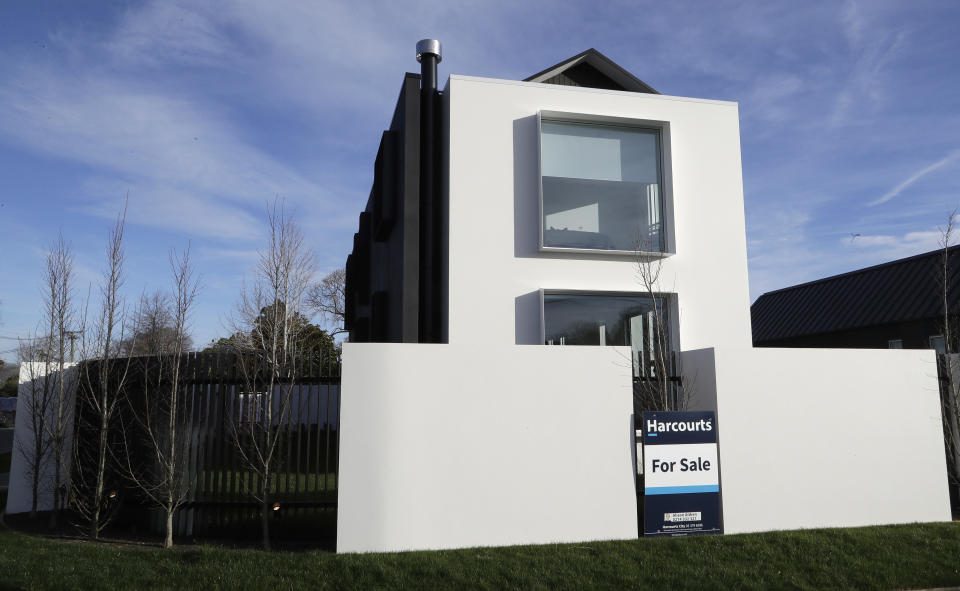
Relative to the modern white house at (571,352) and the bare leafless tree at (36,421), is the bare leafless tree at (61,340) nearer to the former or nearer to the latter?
the bare leafless tree at (36,421)

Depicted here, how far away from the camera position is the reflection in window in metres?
11.5

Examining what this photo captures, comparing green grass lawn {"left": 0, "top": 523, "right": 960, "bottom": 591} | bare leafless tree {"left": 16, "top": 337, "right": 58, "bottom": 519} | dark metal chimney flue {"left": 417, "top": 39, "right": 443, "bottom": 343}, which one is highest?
dark metal chimney flue {"left": 417, "top": 39, "right": 443, "bottom": 343}

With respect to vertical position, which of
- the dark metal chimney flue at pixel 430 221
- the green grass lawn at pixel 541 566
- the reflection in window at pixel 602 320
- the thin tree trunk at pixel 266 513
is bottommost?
the green grass lawn at pixel 541 566

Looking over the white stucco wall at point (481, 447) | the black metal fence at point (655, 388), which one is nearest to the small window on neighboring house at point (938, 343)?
the black metal fence at point (655, 388)

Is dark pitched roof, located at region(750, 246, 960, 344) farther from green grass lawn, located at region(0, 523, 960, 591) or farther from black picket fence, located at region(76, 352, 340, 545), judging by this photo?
black picket fence, located at region(76, 352, 340, 545)

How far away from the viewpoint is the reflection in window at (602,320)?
11.5 metres

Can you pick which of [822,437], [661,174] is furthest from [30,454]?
[822,437]

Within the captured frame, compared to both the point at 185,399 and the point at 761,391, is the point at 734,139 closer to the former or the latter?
the point at 761,391

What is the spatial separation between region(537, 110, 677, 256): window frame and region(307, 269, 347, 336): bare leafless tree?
31300 mm

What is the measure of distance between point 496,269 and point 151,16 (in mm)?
7204

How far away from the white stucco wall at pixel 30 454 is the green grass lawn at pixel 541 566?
3629 millimetres

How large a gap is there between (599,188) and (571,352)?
4.17 metres

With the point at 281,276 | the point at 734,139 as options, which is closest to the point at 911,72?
the point at 734,139

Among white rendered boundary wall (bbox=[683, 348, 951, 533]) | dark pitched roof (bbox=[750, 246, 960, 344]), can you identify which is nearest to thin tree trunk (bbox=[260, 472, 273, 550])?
white rendered boundary wall (bbox=[683, 348, 951, 533])
